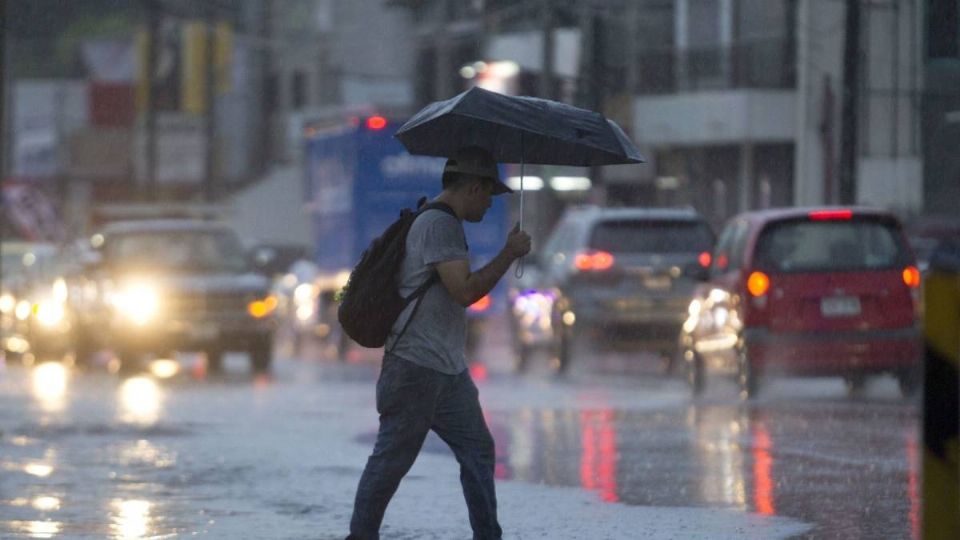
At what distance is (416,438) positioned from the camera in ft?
30.6

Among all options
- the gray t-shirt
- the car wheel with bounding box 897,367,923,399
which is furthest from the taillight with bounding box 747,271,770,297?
the gray t-shirt

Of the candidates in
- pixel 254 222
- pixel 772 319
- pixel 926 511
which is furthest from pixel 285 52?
pixel 926 511

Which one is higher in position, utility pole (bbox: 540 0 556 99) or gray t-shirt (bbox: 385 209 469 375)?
utility pole (bbox: 540 0 556 99)

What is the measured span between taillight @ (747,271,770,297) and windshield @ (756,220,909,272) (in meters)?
0.08

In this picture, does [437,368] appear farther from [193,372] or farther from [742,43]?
[742,43]

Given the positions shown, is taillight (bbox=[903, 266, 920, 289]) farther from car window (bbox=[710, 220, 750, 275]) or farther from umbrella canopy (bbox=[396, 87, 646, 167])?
umbrella canopy (bbox=[396, 87, 646, 167])

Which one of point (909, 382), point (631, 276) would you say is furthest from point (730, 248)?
point (631, 276)

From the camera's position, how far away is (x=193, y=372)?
27.4 m

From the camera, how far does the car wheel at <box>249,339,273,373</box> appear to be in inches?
1074

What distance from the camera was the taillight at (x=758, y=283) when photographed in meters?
19.9

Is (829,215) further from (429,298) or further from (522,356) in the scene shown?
(429,298)

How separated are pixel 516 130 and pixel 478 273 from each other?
0.86 m

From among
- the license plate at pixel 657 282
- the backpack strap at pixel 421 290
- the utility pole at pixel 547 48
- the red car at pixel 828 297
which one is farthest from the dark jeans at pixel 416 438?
the utility pole at pixel 547 48

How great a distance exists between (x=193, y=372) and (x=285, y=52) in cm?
5099
